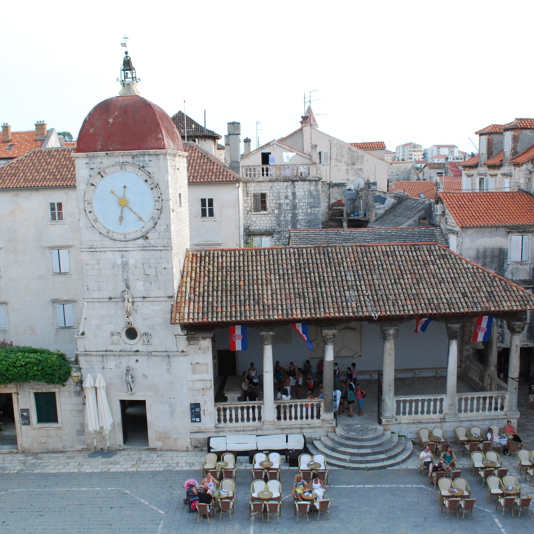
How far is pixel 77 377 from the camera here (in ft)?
74.6

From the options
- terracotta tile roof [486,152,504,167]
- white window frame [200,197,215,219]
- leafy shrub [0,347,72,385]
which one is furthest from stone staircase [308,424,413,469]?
terracotta tile roof [486,152,504,167]

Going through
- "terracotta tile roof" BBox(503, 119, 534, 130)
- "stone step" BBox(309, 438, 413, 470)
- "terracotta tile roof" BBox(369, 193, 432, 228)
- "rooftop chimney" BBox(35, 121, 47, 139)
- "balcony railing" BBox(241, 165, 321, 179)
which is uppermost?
"rooftop chimney" BBox(35, 121, 47, 139)

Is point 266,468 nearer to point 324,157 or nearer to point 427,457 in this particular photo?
point 427,457

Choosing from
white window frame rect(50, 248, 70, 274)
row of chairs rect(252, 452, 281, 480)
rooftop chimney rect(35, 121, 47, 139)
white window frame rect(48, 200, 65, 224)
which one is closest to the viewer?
row of chairs rect(252, 452, 281, 480)

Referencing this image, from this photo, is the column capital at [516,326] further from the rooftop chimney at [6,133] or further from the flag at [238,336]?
the rooftop chimney at [6,133]

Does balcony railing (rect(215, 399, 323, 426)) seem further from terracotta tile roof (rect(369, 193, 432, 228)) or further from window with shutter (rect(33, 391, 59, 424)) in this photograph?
terracotta tile roof (rect(369, 193, 432, 228))

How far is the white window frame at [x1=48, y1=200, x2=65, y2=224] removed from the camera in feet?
103

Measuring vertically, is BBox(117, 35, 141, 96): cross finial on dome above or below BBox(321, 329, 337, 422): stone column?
above

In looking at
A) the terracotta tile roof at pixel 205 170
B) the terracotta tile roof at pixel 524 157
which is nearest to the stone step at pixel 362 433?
the terracotta tile roof at pixel 205 170

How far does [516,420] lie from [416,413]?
393 cm

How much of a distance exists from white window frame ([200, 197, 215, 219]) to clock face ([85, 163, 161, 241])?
12501mm

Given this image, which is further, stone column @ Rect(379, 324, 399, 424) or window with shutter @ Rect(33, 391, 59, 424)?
window with shutter @ Rect(33, 391, 59, 424)

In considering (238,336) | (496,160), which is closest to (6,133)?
(238,336)

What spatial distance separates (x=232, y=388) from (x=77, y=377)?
695 cm
